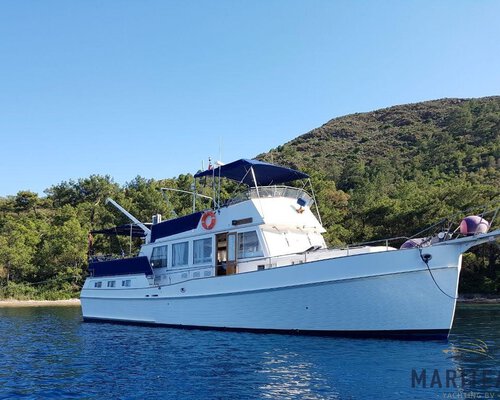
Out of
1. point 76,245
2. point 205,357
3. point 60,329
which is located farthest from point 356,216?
point 205,357

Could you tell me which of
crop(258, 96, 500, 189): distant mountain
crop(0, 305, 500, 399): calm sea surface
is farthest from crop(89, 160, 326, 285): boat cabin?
crop(258, 96, 500, 189): distant mountain

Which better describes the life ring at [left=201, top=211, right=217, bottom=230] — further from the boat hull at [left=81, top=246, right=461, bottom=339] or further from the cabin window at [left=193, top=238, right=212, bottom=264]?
the boat hull at [left=81, top=246, right=461, bottom=339]

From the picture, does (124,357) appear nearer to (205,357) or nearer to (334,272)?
(205,357)

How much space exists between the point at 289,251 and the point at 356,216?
3000 centimetres

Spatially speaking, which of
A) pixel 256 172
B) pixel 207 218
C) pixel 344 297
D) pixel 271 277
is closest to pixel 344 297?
pixel 344 297

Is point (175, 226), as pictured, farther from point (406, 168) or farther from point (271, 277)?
point (406, 168)

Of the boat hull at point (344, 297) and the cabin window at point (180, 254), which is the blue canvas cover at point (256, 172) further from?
the boat hull at point (344, 297)

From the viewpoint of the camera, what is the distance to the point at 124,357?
13.1m

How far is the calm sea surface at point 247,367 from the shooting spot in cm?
922

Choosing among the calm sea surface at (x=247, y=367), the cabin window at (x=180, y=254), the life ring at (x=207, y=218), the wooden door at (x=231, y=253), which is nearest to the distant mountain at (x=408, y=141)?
the cabin window at (x=180, y=254)

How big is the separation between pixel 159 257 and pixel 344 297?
9.87 m

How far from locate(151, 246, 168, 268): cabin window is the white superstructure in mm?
46

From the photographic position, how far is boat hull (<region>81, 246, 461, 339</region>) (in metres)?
13.5

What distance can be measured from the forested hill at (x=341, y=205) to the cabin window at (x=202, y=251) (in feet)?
15.7
